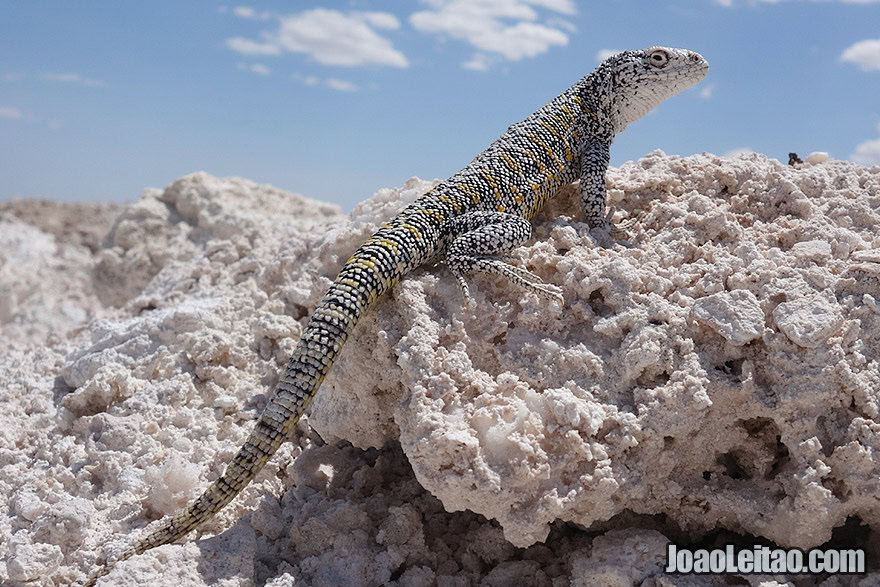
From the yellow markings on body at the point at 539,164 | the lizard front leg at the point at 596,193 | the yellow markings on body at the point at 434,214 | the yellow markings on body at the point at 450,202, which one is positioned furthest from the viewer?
the yellow markings on body at the point at 539,164

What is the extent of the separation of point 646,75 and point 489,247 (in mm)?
2008

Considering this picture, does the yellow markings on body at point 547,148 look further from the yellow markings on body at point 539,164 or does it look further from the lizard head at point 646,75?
the lizard head at point 646,75

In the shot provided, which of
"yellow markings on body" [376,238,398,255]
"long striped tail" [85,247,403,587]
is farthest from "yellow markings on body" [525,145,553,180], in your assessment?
"long striped tail" [85,247,403,587]

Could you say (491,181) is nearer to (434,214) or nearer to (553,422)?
(434,214)

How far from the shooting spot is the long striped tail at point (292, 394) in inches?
126

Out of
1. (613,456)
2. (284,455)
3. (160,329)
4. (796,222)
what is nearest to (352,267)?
(284,455)

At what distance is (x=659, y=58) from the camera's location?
4.67 m

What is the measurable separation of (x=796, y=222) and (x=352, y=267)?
2.34 meters

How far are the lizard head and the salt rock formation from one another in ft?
1.85

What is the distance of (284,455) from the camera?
12.8ft

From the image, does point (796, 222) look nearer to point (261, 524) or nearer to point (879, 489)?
point (879, 489)

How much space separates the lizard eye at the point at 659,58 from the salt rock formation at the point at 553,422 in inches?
29.1

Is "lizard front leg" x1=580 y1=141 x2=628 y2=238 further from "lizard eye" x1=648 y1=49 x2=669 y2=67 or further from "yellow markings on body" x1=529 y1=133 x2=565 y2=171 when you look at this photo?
"lizard eye" x1=648 y1=49 x2=669 y2=67

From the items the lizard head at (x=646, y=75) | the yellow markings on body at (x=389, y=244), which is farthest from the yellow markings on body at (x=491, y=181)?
the lizard head at (x=646, y=75)
